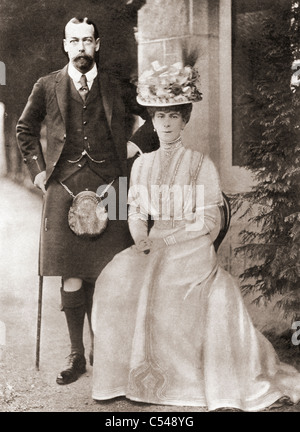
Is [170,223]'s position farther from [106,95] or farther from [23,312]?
[23,312]

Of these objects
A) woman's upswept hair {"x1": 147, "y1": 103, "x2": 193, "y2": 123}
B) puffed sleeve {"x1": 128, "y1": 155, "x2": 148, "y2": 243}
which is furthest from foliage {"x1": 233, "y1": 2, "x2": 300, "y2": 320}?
puffed sleeve {"x1": 128, "y1": 155, "x2": 148, "y2": 243}

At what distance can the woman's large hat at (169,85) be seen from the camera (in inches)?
209

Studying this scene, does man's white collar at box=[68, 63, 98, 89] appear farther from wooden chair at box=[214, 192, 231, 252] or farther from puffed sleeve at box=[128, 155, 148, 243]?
wooden chair at box=[214, 192, 231, 252]

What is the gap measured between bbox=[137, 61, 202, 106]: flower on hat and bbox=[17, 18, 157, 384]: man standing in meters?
0.12

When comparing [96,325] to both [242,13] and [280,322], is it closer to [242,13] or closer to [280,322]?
[280,322]

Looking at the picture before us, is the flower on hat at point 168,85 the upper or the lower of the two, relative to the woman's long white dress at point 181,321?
upper

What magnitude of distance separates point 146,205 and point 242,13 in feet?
4.61

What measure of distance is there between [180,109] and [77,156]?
0.74 metres

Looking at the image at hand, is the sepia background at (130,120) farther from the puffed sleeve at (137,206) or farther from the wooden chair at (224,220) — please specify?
the puffed sleeve at (137,206)

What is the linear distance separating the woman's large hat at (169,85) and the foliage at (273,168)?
39 cm

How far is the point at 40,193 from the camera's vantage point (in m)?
5.46

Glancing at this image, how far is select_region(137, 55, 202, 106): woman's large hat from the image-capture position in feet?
17.4

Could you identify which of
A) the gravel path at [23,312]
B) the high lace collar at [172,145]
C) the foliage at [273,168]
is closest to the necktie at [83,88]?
the high lace collar at [172,145]

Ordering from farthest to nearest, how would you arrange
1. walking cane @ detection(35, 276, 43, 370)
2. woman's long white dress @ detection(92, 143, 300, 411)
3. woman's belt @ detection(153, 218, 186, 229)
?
walking cane @ detection(35, 276, 43, 370) < woman's belt @ detection(153, 218, 186, 229) < woman's long white dress @ detection(92, 143, 300, 411)
